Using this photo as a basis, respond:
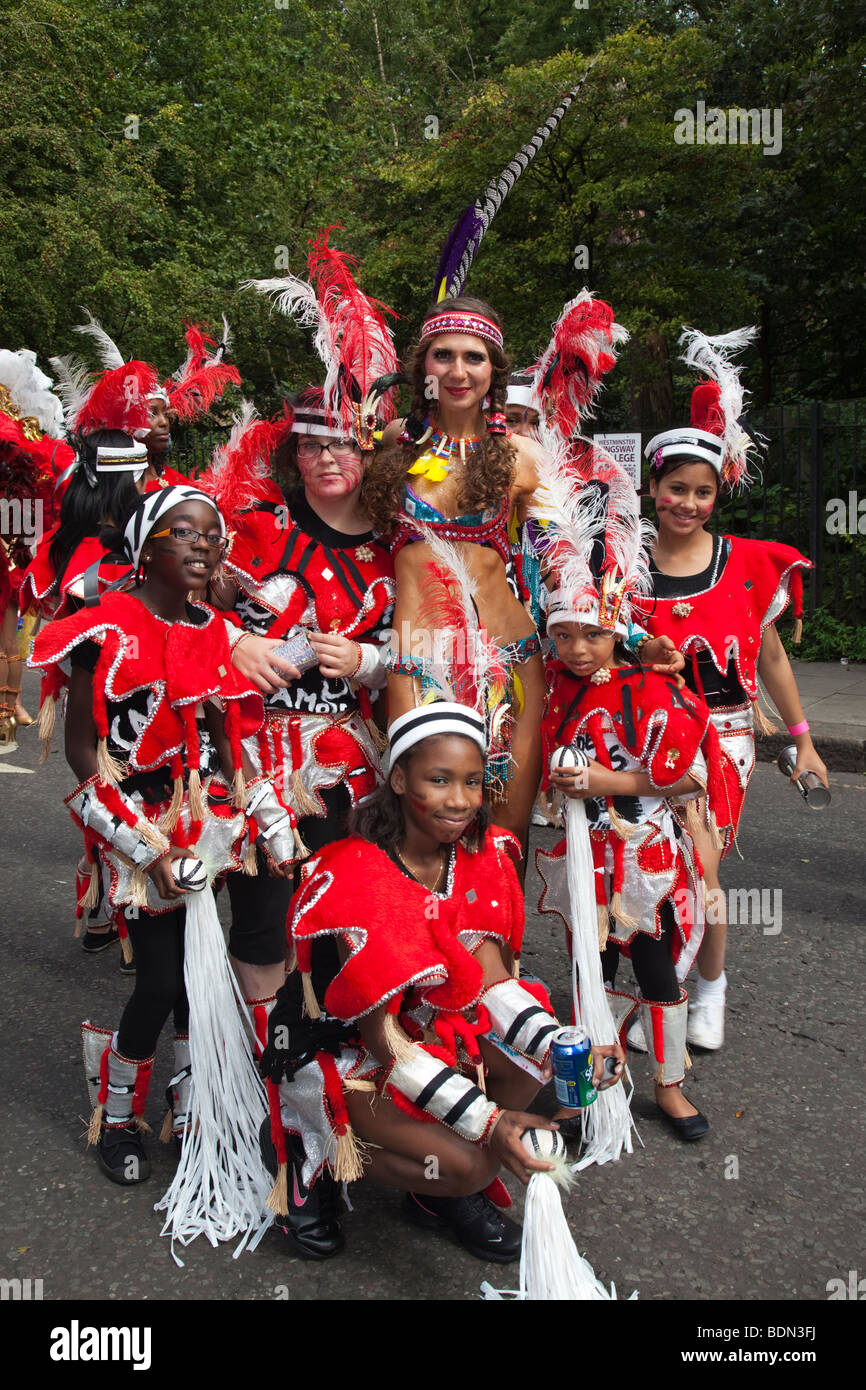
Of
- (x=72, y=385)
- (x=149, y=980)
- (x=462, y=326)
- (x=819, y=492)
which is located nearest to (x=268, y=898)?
(x=149, y=980)

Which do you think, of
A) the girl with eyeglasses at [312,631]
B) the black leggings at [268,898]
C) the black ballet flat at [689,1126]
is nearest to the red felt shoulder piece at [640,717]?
the girl with eyeglasses at [312,631]

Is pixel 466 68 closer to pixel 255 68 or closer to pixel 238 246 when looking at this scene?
pixel 255 68

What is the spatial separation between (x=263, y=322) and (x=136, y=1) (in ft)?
28.6

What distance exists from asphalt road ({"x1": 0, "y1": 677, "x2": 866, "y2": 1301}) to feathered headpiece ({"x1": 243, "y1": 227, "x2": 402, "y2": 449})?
1.97m

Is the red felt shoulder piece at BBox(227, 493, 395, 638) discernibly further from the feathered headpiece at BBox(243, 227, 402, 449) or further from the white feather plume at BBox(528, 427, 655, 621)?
the white feather plume at BBox(528, 427, 655, 621)

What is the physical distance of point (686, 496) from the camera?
3.45 metres

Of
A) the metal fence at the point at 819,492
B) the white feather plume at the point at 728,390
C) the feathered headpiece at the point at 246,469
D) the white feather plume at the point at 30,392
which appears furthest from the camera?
the metal fence at the point at 819,492

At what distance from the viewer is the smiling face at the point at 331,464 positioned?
3.21m

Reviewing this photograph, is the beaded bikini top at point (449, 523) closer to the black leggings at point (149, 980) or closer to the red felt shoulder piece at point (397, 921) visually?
the red felt shoulder piece at point (397, 921)

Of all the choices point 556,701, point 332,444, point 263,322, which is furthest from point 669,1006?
point 263,322

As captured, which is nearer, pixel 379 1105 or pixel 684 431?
pixel 379 1105

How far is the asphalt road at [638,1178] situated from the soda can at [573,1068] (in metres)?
0.53
